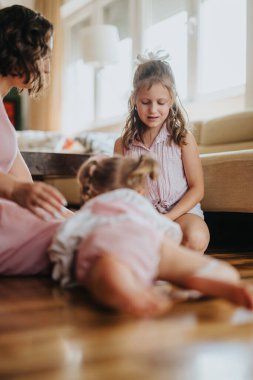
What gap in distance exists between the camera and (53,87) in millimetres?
5855

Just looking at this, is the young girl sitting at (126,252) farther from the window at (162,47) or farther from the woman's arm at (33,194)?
the window at (162,47)

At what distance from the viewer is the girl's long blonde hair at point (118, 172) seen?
47.7 inches

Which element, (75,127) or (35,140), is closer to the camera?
(35,140)

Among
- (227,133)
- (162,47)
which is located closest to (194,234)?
(227,133)

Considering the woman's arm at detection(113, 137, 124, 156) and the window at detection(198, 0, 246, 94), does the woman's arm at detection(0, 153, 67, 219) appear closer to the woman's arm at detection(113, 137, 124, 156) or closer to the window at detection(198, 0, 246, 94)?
the woman's arm at detection(113, 137, 124, 156)

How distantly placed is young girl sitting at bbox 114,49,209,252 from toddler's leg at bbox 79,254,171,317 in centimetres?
82

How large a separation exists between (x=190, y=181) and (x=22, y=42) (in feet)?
2.61

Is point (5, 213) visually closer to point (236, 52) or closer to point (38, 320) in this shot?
point (38, 320)

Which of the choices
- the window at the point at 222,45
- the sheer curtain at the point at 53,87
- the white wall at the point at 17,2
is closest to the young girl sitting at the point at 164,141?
the window at the point at 222,45

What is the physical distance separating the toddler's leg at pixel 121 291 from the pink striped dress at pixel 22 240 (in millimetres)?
381

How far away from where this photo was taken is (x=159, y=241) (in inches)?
42.2

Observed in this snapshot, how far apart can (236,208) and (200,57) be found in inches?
94.9

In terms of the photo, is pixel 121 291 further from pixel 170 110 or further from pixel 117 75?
pixel 117 75

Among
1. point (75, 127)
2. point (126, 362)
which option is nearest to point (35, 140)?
point (75, 127)
